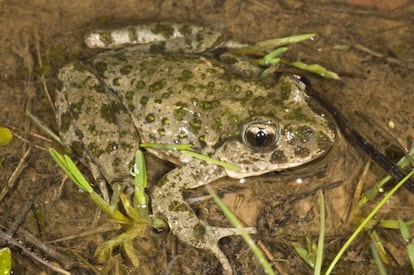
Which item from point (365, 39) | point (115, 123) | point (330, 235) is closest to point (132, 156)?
point (115, 123)

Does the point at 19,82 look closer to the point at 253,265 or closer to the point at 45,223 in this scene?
the point at 45,223

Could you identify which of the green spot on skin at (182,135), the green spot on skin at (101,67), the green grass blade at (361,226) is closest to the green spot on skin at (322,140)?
the green grass blade at (361,226)

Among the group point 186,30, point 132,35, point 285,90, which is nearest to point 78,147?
point 132,35

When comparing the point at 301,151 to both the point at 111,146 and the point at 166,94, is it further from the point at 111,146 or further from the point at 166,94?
the point at 111,146

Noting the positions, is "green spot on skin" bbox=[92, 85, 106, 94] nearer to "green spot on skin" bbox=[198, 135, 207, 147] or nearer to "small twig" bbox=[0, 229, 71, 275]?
"green spot on skin" bbox=[198, 135, 207, 147]

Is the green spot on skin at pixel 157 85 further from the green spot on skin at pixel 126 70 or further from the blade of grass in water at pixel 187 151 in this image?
the blade of grass in water at pixel 187 151
